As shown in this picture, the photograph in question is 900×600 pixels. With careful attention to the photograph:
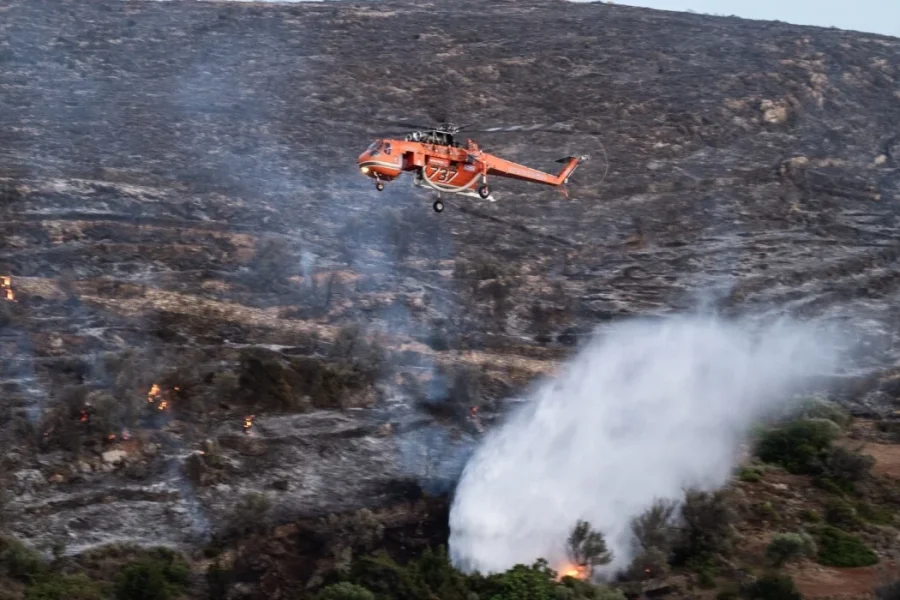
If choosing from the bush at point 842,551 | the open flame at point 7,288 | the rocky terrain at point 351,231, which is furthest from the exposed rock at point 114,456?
the bush at point 842,551

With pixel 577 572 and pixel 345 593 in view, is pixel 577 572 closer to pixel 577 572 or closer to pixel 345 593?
pixel 577 572

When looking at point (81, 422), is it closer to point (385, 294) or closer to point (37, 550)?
point (37, 550)

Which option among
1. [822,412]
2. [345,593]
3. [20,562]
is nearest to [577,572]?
[345,593]

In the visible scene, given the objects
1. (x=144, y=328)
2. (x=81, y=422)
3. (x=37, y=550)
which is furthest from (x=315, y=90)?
(x=37, y=550)

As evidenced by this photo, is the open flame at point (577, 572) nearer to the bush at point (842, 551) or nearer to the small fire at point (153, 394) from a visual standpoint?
the bush at point (842, 551)

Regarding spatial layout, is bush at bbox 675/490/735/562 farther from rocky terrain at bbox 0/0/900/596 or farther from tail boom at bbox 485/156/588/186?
tail boom at bbox 485/156/588/186

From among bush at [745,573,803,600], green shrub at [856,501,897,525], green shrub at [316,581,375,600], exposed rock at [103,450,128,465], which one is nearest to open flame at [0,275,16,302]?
exposed rock at [103,450,128,465]
